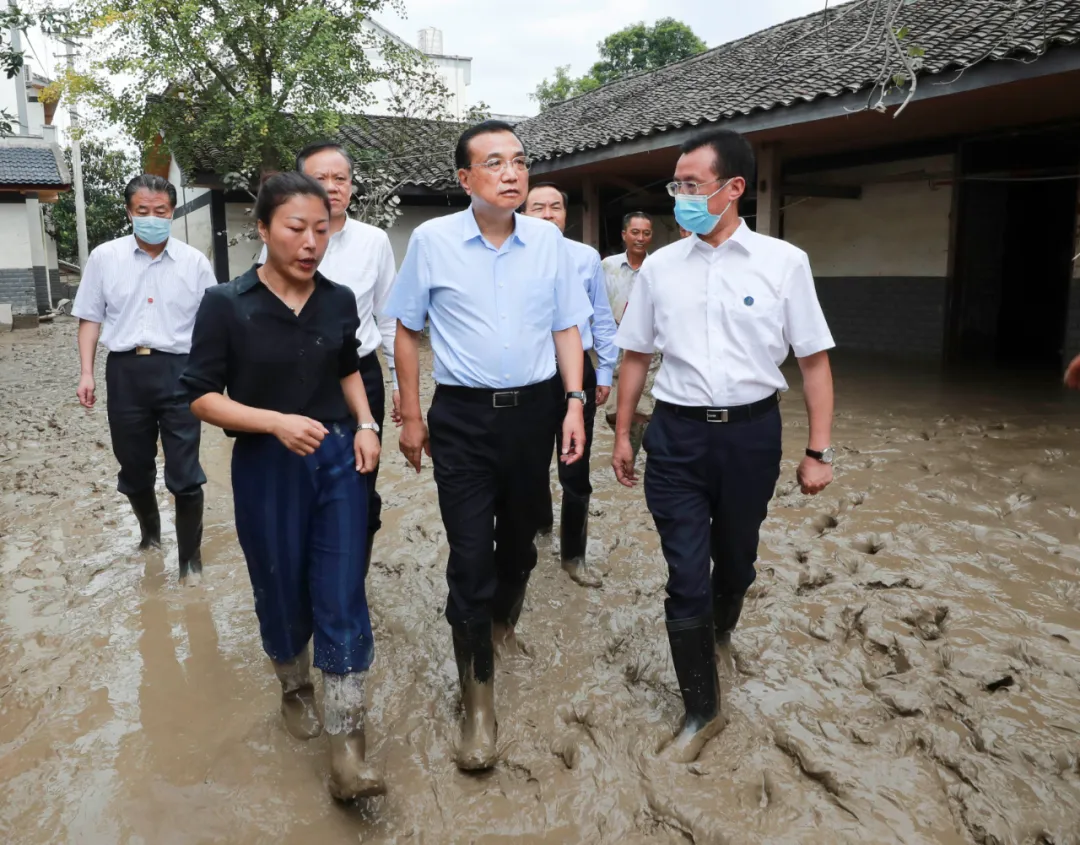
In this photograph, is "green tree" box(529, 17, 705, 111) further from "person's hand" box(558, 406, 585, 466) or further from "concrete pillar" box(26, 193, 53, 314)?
"person's hand" box(558, 406, 585, 466)

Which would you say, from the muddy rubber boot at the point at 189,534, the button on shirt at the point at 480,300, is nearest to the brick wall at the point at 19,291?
the muddy rubber boot at the point at 189,534

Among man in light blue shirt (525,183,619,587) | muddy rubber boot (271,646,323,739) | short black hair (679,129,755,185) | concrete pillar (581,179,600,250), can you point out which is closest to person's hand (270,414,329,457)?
muddy rubber boot (271,646,323,739)

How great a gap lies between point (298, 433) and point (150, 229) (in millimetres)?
2208

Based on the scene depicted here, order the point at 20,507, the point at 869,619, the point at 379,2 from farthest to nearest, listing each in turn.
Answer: the point at 379,2, the point at 20,507, the point at 869,619

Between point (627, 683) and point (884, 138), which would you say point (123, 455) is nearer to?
point (627, 683)

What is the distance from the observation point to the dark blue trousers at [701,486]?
2.67 meters

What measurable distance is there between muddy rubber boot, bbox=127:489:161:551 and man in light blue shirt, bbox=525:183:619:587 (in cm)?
207

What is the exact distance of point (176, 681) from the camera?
10.7ft

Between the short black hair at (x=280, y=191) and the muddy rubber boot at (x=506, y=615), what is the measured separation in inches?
57.8

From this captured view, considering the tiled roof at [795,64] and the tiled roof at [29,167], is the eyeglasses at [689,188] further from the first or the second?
the tiled roof at [29,167]

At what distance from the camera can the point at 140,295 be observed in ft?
13.4

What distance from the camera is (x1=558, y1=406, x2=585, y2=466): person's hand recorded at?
113 inches

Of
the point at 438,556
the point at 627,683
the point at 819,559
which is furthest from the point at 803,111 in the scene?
the point at 627,683

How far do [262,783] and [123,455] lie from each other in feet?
7.14
